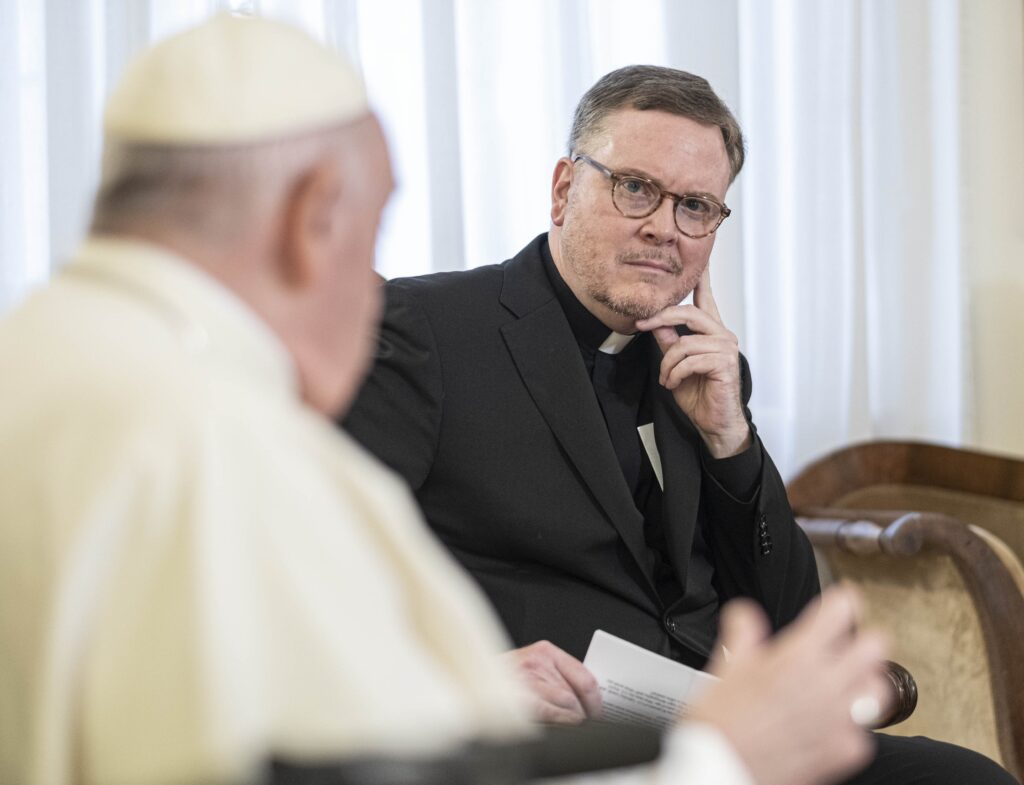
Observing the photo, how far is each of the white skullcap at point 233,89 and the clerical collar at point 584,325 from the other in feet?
4.63

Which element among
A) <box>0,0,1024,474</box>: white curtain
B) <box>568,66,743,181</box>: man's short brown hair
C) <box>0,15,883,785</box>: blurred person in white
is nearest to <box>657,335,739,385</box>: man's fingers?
<box>568,66,743,181</box>: man's short brown hair

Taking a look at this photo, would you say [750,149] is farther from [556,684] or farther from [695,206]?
[556,684]

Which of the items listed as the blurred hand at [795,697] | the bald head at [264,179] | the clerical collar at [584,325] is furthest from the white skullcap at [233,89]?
the clerical collar at [584,325]

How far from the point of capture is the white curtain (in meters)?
2.89

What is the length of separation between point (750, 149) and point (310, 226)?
2.92 meters

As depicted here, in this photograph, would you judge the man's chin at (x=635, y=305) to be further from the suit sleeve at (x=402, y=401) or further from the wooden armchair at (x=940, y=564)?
the wooden armchair at (x=940, y=564)

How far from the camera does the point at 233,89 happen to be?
3.06 feet

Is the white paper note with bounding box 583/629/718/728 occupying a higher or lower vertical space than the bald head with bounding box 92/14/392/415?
lower

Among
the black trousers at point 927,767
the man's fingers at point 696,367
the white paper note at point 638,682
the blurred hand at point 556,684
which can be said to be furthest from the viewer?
the man's fingers at point 696,367

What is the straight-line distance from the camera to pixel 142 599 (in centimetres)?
76

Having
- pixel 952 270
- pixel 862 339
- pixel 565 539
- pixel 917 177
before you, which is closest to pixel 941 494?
pixel 862 339

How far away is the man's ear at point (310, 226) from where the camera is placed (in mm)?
904

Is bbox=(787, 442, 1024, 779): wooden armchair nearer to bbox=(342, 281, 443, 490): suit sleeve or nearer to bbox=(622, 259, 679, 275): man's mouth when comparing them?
bbox=(622, 259, 679, 275): man's mouth

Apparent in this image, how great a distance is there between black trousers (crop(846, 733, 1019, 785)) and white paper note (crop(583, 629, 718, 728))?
0.40 meters
